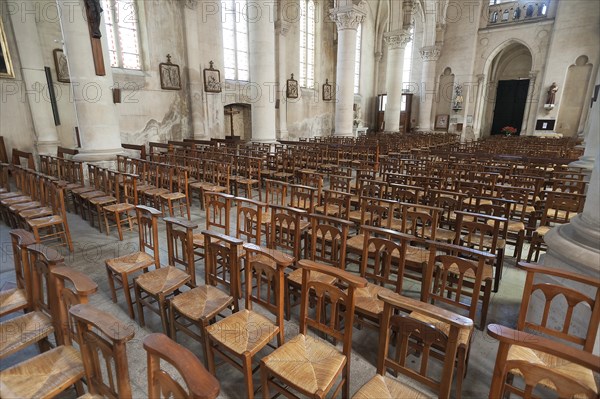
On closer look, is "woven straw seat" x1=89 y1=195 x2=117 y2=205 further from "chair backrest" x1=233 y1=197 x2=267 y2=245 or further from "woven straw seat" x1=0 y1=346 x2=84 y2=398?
"woven straw seat" x1=0 y1=346 x2=84 y2=398

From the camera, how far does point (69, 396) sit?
2215mm

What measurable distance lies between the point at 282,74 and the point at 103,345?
1628cm

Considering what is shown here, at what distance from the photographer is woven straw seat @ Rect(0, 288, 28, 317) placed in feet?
7.63

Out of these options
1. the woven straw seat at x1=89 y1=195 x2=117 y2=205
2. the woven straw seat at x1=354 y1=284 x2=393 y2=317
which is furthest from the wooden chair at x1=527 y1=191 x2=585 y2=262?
the woven straw seat at x1=89 y1=195 x2=117 y2=205

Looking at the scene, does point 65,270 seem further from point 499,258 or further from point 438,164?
point 438,164

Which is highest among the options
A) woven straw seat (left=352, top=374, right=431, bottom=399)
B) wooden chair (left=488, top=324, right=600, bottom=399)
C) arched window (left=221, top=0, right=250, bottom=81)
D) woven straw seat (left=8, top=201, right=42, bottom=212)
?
arched window (left=221, top=0, right=250, bottom=81)

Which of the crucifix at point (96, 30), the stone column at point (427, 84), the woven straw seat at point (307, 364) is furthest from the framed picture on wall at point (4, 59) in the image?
the stone column at point (427, 84)

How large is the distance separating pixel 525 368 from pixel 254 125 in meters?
10.5

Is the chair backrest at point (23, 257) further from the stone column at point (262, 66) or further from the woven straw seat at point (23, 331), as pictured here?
the stone column at point (262, 66)

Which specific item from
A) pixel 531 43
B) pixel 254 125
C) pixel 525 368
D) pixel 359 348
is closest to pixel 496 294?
pixel 359 348

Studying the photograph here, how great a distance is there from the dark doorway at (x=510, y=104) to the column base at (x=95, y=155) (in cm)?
2761

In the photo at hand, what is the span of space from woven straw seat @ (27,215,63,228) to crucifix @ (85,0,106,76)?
13.2 ft

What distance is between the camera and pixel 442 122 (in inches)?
963

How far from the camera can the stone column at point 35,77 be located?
857 centimetres
